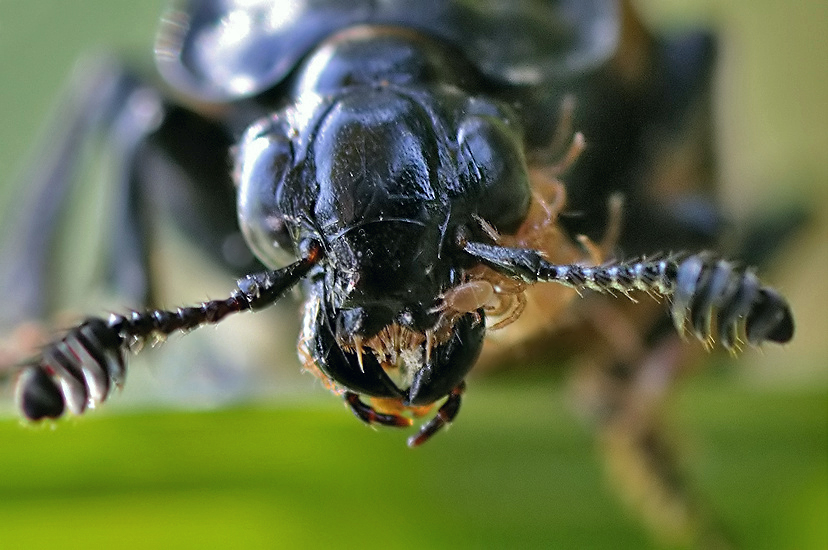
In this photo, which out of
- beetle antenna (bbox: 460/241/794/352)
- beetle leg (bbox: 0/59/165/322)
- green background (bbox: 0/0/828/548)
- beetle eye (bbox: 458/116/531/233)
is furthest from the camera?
beetle leg (bbox: 0/59/165/322)

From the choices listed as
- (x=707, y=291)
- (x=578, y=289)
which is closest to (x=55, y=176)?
(x=578, y=289)

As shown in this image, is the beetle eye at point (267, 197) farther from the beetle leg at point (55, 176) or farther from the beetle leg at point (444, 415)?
the beetle leg at point (55, 176)

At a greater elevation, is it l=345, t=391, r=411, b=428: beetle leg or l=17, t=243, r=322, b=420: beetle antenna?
l=17, t=243, r=322, b=420: beetle antenna

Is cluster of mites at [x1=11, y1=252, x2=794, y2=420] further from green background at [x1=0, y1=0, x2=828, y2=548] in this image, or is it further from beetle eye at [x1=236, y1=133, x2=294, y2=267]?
green background at [x1=0, y1=0, x2=828, y2=548]

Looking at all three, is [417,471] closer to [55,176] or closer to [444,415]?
[444,415]

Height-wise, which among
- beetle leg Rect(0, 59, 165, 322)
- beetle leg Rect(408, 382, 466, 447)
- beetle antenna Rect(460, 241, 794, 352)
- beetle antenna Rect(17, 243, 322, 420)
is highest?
beetle antenna Rect(460, 241, 794, 352)

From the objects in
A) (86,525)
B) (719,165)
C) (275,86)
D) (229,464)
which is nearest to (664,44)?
(719,165)

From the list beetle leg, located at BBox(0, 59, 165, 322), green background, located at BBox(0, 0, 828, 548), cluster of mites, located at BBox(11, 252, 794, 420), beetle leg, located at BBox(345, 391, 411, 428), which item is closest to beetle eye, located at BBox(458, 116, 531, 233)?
cluster of mites, located at BBox(11, 252, 794, 420)
